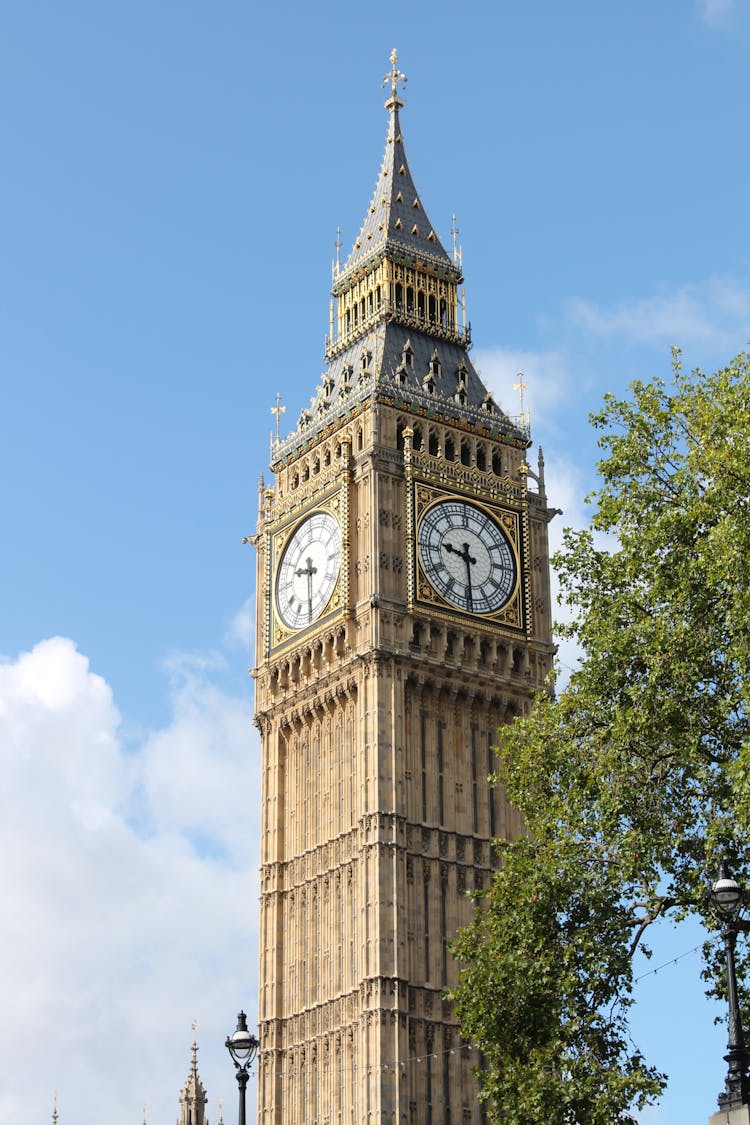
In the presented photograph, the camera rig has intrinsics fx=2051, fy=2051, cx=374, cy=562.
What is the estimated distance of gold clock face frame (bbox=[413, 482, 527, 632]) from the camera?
243 feet

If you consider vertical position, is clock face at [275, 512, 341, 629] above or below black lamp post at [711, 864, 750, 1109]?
above

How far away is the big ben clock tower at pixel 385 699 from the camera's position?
68688 mm

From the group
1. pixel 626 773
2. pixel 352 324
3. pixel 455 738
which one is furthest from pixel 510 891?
pixel 352 324

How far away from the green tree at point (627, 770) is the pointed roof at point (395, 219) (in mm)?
39569

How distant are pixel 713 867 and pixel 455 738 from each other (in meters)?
33.1

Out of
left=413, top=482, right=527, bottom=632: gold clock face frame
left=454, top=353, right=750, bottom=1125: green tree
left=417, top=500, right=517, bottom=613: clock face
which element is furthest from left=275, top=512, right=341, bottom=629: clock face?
left=454, top=353, right=750, bottom=1125: green tree

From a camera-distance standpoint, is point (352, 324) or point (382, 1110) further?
point (352, 324)

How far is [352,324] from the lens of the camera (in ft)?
274

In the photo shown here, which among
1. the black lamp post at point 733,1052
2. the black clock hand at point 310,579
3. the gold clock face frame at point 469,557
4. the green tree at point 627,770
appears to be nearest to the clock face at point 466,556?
the gold clock face frame at point 469,557

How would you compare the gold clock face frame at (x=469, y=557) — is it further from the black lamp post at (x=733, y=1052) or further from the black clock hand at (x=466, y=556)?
the black lamp post at (x=733, y=1052)

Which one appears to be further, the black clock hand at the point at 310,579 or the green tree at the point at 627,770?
the black clock hand at the point at 310,579

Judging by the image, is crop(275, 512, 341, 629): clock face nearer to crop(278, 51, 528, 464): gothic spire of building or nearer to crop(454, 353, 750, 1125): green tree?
crop(278, 51, 528, 464): gothic spire of building

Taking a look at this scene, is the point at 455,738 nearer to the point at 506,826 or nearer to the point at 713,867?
the point at 506,826

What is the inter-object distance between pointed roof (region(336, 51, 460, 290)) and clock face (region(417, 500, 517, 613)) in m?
13.0
